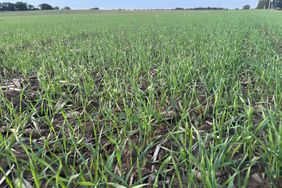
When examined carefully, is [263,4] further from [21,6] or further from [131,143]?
[131,143]

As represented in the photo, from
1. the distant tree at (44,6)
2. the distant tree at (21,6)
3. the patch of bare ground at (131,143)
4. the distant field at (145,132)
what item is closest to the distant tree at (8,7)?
the distant tree at (21,6)

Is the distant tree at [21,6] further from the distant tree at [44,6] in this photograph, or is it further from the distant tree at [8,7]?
the distant tree at [44,6]

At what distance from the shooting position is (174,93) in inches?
84.4

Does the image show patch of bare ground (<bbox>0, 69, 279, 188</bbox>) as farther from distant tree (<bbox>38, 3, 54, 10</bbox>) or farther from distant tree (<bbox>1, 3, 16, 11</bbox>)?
distant tree (<bbox>38, 3, 54, 10</bbox>)

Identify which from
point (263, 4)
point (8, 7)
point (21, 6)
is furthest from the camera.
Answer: point (263, 4)

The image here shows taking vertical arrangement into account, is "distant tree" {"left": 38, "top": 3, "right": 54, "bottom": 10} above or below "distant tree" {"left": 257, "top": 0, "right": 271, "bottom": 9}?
below

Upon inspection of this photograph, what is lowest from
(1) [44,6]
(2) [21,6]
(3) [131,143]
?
(3) [131,143]

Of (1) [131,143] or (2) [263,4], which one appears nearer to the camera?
(1) [131,143]

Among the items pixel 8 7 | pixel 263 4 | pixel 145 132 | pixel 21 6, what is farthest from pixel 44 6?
pixel 145 132

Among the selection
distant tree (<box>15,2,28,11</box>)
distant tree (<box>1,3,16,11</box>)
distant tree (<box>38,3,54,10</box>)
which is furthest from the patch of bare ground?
distant tree (<box>38,3,54,10</box>)

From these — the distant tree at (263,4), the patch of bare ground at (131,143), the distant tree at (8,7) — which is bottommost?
the patch of bare ground at (131,143)

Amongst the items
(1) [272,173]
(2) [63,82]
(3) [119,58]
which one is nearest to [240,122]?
(1) [272,173]

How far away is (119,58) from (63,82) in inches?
43.4

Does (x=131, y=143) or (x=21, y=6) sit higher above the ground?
(x=21, y=6)
